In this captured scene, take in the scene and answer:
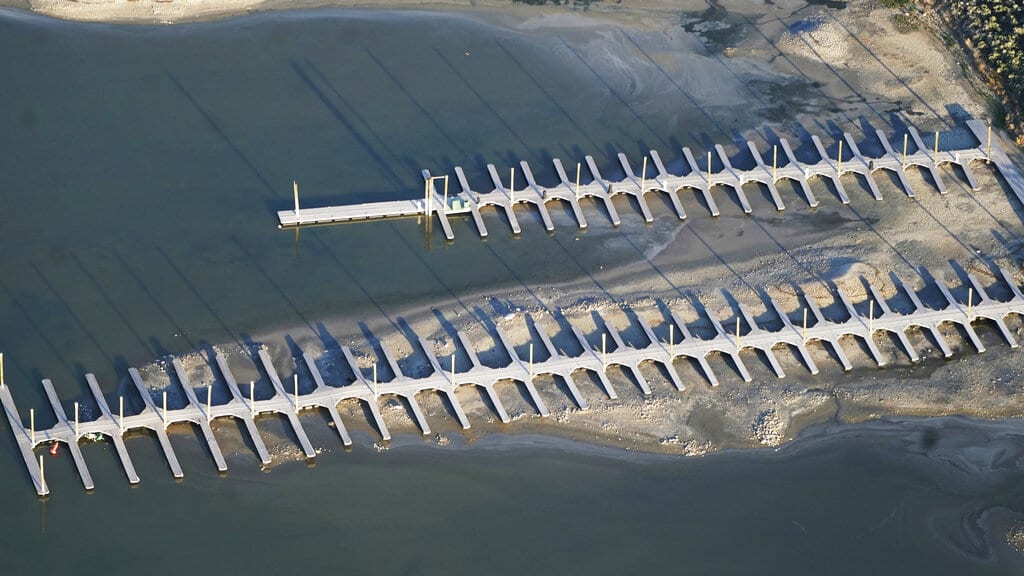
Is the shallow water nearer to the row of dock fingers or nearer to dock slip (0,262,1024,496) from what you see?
dock slip (0,262,1024,496)

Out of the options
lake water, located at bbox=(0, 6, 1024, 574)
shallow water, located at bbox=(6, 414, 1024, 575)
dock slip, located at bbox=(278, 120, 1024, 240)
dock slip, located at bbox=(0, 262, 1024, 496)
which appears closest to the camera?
shallow water, located at bbox=(6, 414, 1024, 575)

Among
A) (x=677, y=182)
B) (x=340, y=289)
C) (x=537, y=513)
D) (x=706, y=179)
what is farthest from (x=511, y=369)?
(x=706, y=179)

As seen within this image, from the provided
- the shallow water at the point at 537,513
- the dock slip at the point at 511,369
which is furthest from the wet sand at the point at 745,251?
the shallow water at the point at 537,513

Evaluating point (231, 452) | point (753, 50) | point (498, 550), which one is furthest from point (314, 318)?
point (753, 50)

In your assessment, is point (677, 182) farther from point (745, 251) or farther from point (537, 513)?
point (537, 513)

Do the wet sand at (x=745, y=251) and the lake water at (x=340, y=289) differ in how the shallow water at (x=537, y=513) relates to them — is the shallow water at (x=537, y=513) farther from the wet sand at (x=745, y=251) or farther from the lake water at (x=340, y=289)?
the wet sand at (x=745, y=251)

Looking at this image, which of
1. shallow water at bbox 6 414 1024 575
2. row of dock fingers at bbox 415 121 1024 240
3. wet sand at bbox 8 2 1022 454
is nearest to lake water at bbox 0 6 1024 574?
shallow water at bbox 6 414 1024 575
